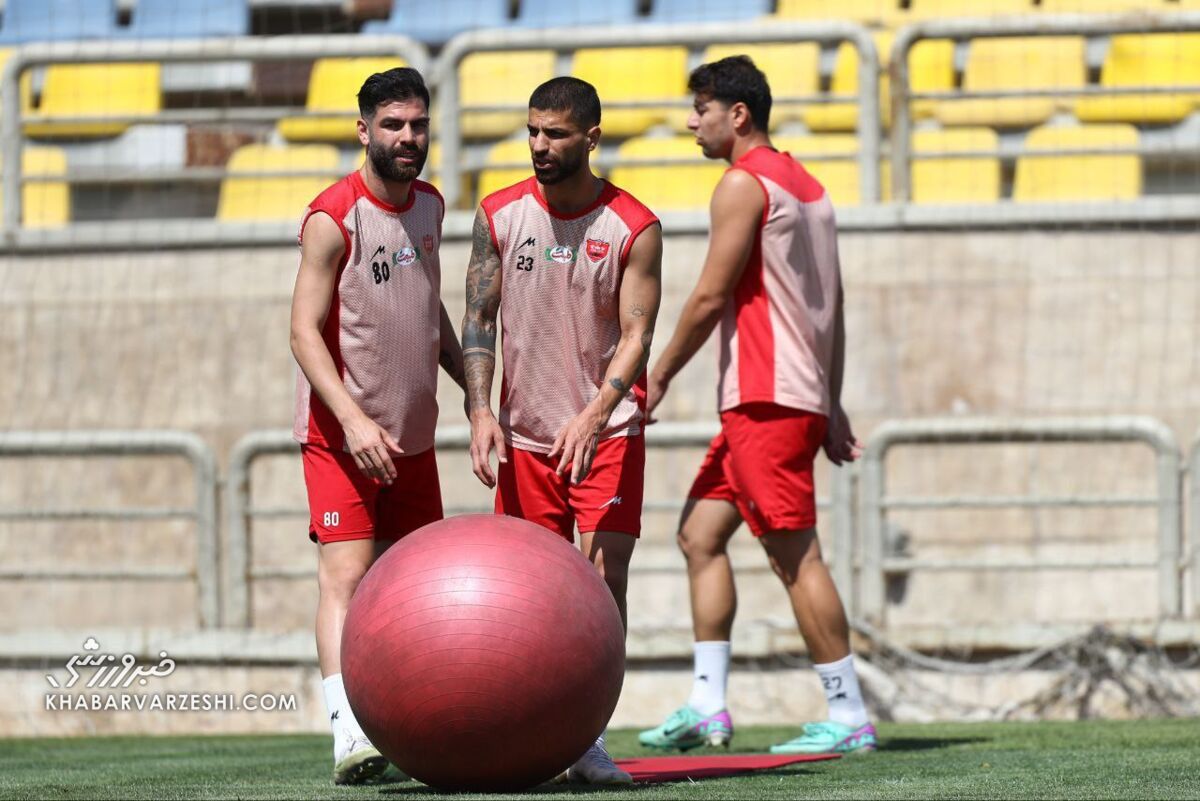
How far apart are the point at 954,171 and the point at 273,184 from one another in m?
3.95

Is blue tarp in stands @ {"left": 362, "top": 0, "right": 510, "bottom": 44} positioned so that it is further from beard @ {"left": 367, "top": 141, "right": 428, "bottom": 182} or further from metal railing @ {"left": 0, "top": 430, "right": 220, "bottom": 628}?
beard @ {"left": 367, "top": 141, "right": 428, "bottom": 182}

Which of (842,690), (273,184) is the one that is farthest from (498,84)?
(842,690)

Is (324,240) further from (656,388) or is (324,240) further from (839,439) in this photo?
(839,439)

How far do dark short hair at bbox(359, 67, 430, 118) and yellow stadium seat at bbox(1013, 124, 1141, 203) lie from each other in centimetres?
539

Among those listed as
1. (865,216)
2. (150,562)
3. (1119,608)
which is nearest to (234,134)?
(150,562)

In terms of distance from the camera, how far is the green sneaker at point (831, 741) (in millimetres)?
6246

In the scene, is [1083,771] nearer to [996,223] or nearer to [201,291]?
[996,223]

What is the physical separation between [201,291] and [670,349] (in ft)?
14.0

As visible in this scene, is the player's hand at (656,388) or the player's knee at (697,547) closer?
the player's hand at (656,388)

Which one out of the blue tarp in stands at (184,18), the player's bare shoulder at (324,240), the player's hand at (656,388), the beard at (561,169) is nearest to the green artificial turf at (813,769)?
the player's hand at (656,388)

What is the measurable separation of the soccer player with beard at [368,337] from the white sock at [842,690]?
155 centimetres

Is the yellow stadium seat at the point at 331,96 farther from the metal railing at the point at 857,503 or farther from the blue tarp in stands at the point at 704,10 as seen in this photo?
the metal railing at the point at 857,503

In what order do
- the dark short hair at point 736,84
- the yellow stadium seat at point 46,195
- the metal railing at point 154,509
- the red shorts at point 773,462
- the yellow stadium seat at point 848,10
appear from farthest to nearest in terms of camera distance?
the yellow stadium seat at point 848,10 < the yellow stadium seat at point 46,195 < the metal railing at point 154,509 < the dark short hair at point 736,84 < the red shorts at point 773,462

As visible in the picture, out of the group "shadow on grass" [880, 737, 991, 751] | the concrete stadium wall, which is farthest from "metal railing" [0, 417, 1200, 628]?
"shadow on grass" [880, 737, 991, 751]
